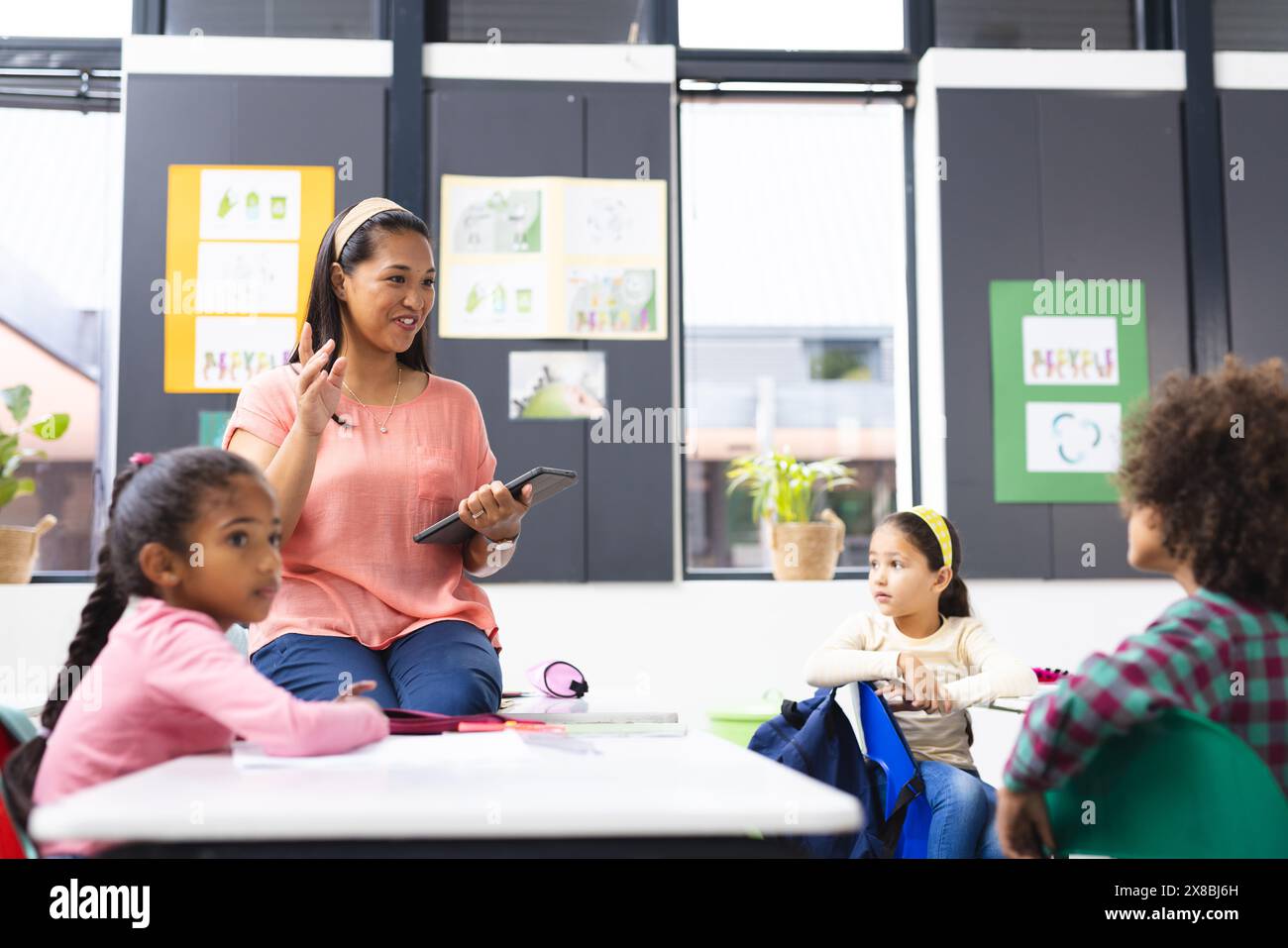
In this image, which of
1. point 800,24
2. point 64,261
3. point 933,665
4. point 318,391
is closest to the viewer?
point 318,391

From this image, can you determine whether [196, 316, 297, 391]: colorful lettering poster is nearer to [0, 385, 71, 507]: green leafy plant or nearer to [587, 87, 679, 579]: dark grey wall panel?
[0, 385, 71, 507]: green leafy plant

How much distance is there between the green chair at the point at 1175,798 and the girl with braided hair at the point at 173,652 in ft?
2.29

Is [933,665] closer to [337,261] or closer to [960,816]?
[960,816]

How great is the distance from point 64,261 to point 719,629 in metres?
2.77

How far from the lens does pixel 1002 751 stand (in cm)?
384

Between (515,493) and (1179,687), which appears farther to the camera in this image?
(515,493)

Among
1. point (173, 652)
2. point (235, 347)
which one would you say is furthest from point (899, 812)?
point (235, 347)

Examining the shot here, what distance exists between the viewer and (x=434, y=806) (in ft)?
2.64

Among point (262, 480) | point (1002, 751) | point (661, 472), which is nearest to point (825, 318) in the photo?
point (661, 472)

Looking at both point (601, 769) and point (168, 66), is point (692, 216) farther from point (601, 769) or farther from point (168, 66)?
point (601, 769)

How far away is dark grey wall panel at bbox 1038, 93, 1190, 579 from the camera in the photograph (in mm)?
4328

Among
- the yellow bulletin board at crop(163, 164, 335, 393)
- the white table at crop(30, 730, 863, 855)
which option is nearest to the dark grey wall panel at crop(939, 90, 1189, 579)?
the yellow bulletin board at crop(163, 164, 335, 393)
